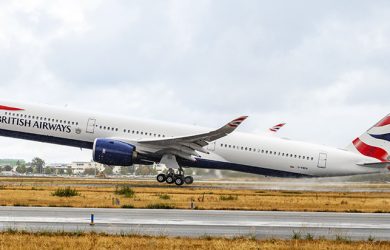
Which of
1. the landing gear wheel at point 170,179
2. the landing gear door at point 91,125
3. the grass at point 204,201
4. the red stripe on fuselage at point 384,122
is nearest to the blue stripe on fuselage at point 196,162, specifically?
the landing gear door at point 91,125

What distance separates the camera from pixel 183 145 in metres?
45.7

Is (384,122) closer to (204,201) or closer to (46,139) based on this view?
(204,201)

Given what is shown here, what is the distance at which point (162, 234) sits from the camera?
18.2m

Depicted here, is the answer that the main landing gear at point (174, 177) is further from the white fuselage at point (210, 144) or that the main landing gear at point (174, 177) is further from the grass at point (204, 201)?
the grass at point (204, 201)

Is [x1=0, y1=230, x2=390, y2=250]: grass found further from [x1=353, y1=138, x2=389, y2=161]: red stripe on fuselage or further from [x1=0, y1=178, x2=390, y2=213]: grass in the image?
[x1=353, y1=138, x2=389, y2=161]: red stripe on fuselage

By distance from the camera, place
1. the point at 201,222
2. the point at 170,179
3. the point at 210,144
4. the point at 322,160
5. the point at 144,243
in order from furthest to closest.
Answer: the point at 322,160, the point at 210,144, the point at 170,179, the point at 201,222, the point at 144,243

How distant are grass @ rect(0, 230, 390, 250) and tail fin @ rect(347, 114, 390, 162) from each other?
31972 millimetres

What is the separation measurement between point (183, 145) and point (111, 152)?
5.48m

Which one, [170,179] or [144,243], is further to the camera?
[170,179]

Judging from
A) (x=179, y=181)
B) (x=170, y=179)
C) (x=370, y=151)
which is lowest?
(x=179, y=181)

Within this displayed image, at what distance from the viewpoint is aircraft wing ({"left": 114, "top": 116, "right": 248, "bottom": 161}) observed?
4441 cm

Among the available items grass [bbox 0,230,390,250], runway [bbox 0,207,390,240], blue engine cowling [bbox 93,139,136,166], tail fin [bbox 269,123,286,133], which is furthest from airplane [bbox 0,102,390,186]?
grass [bbox 0,230,390,250]

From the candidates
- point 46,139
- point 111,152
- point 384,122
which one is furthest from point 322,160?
point 46,139

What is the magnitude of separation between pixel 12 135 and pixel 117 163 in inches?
337
